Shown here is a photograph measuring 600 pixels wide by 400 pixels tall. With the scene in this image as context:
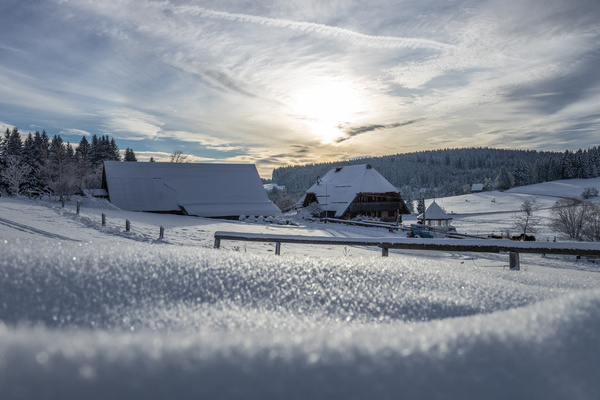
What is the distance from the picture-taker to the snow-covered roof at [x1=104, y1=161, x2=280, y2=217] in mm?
29891

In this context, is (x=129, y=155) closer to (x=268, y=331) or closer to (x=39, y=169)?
(x=39, y=169)

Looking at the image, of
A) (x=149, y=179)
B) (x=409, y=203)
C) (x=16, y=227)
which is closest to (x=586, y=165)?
(x=409, y=203)

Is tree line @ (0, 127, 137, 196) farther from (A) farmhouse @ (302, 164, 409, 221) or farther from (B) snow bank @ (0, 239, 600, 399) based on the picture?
(B) snow bank @ (0, 239, 600, 399)

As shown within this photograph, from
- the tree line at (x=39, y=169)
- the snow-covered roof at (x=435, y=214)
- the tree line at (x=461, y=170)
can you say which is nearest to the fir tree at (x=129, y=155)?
the tree line at (x=39, y=169)

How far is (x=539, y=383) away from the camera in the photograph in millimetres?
816

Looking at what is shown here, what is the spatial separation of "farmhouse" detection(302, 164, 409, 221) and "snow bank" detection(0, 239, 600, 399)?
3677cm

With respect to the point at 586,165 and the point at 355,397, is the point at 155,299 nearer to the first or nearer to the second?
the point at 355,397

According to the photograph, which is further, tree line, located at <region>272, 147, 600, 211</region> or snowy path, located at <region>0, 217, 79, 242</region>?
tree line, located at <region>272, 147, 600, 211</region>

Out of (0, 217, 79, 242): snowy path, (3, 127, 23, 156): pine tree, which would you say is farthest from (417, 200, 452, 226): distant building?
(3, 127, 23, 156): pine tree

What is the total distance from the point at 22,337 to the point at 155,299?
0.51 m

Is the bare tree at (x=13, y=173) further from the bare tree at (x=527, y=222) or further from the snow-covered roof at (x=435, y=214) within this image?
the bare tree at (x=527, y=222)

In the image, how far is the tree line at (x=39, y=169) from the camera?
39.3 m

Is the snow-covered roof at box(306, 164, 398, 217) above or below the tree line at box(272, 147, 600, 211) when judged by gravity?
below

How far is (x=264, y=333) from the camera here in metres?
1.02
